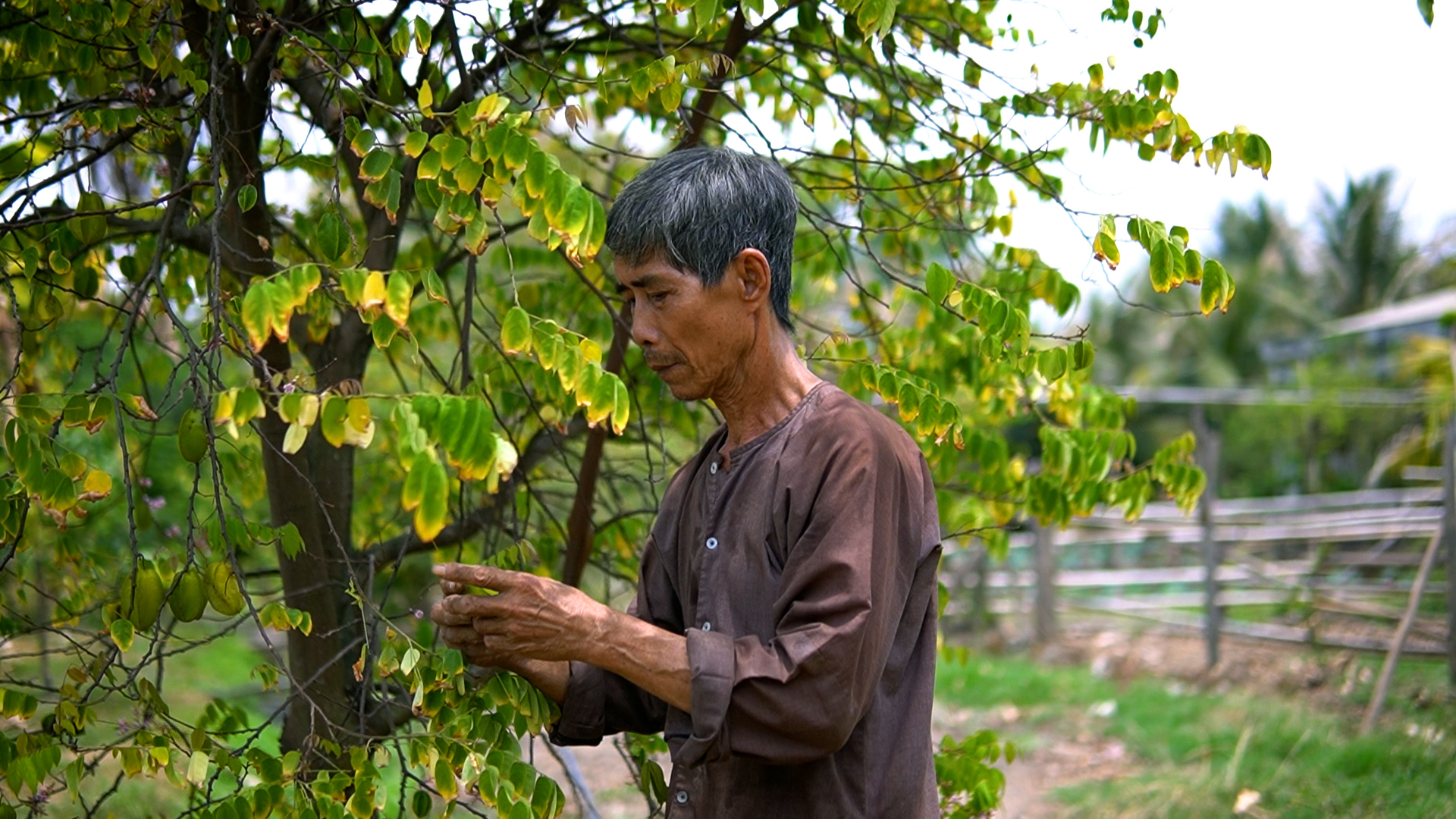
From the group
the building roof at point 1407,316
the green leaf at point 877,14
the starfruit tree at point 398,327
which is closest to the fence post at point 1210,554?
the building roof at point 1407,316

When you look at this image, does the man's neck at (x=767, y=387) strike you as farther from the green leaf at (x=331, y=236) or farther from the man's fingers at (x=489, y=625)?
the green leaf at (x=331, y=236)

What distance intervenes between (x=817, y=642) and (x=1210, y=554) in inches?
325

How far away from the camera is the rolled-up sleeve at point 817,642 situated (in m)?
1.63

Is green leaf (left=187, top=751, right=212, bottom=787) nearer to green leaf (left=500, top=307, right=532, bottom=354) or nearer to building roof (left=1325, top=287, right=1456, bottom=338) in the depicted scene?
green leaf (left=500, top=307, right=532, bottom=354)

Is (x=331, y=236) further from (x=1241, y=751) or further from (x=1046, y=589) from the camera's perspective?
(x=1046, y=589)

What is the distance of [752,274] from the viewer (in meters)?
1.81

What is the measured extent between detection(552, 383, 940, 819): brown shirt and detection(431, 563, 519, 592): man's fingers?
0.27 metres

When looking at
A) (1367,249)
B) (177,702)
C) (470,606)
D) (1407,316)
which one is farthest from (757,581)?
(1367,249)

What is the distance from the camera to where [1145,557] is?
47.0 feet

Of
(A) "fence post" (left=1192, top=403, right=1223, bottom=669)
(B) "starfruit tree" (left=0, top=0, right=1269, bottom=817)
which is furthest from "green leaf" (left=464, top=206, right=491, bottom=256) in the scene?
(A) "fence post" (left=1192, top=403, right=1223, bottom=669)

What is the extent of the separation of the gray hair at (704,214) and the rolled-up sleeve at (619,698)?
545 mm

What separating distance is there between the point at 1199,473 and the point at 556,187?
6.44 ft

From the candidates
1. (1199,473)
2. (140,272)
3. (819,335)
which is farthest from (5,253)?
(1199,473)

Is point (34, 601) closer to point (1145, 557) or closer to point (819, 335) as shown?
point (819, 335)
